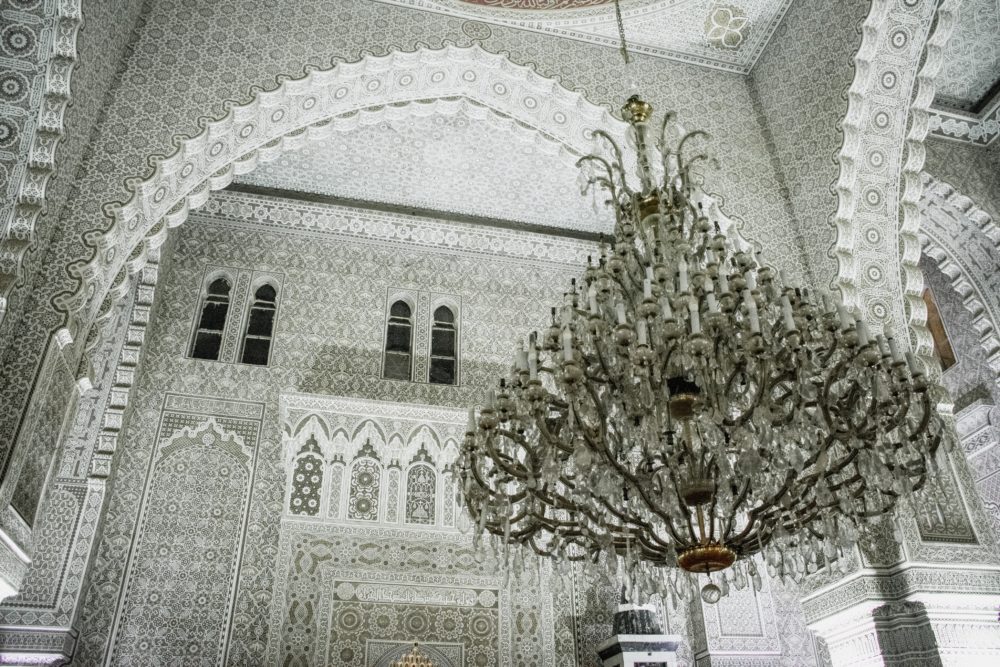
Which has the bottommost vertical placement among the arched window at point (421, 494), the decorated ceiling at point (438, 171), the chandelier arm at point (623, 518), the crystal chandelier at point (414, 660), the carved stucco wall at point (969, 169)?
the crystal chandelier at point (414, 660)

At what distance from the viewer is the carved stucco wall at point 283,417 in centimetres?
466

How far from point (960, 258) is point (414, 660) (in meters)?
4.91

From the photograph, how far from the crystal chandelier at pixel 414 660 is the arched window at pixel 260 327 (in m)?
2.27

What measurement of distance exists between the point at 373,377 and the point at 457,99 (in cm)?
211

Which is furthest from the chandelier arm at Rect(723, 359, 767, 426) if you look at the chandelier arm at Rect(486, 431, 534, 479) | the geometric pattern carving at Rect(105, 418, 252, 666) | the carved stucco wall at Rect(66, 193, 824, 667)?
the geometric pattern carving at Rect(105, 418, 252, 666)

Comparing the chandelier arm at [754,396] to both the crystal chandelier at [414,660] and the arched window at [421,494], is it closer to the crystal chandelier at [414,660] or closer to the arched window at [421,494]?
the crystal chandelier at [414,660]

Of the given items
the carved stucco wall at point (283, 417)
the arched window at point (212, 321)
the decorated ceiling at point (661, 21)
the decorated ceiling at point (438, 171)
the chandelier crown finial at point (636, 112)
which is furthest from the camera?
the decorated ceiling at point (438, 171)

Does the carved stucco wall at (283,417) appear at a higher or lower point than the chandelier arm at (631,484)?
higher

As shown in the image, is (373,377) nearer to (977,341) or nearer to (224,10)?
(224,10)

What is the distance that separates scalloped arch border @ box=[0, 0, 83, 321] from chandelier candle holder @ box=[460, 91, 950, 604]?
1.95 metres

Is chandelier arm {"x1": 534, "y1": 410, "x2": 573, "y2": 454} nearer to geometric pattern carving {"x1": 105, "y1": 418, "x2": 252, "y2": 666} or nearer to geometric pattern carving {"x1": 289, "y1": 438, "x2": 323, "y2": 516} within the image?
geometric pattern carving {"x1": 289, "y1": 438, "x2": 323, "y2": 516}

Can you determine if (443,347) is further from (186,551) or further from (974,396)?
(974,396)

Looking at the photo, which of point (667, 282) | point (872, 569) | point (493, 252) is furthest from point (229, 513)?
point (872, 569)

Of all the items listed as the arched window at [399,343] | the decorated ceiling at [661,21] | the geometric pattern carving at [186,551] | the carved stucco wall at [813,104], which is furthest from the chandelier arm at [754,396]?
the geometric pattern carving at [186,551]
